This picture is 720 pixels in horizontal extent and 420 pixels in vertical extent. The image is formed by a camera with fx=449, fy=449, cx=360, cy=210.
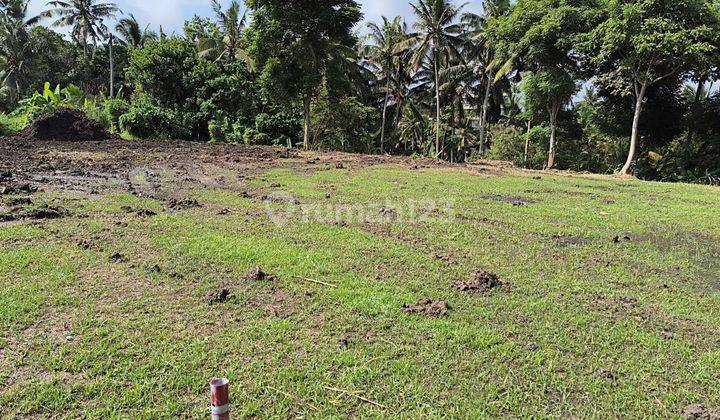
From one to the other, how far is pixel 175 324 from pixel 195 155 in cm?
1299

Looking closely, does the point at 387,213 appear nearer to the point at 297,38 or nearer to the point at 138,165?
the point at 138,165

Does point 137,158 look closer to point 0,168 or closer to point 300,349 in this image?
point 0,168

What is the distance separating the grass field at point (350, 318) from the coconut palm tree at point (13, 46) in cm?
3646

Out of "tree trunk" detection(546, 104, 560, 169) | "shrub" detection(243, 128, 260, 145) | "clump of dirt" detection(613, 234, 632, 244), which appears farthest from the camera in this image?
"shrub" detection(243, 128, 260, 145)

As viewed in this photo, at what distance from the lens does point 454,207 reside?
8.27 m

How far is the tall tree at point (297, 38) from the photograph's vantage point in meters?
19.1

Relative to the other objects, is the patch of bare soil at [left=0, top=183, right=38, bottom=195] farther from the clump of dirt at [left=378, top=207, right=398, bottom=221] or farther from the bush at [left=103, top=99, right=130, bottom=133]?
the bush at [left=103, top=99, right=130, bottom=133]

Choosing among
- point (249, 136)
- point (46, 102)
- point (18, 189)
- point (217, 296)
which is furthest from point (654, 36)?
point (46, 102)

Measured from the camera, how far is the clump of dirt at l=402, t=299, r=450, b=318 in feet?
12.3

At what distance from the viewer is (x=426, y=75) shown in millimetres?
36906

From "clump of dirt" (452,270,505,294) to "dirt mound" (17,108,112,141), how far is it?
1849 centimetres

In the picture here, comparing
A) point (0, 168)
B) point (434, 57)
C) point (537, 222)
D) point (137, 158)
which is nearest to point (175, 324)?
point (537, 222)

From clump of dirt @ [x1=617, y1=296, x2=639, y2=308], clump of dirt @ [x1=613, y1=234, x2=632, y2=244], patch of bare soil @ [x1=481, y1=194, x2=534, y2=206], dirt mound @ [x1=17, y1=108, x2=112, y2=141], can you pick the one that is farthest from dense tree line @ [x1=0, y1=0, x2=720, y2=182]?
→ clump of dirt @ [x1=617, y1=296, x2=639, y2=308]

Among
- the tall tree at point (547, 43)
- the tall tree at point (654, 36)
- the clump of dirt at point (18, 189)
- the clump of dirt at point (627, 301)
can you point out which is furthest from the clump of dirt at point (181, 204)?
the tall tree at point (547, 43)
